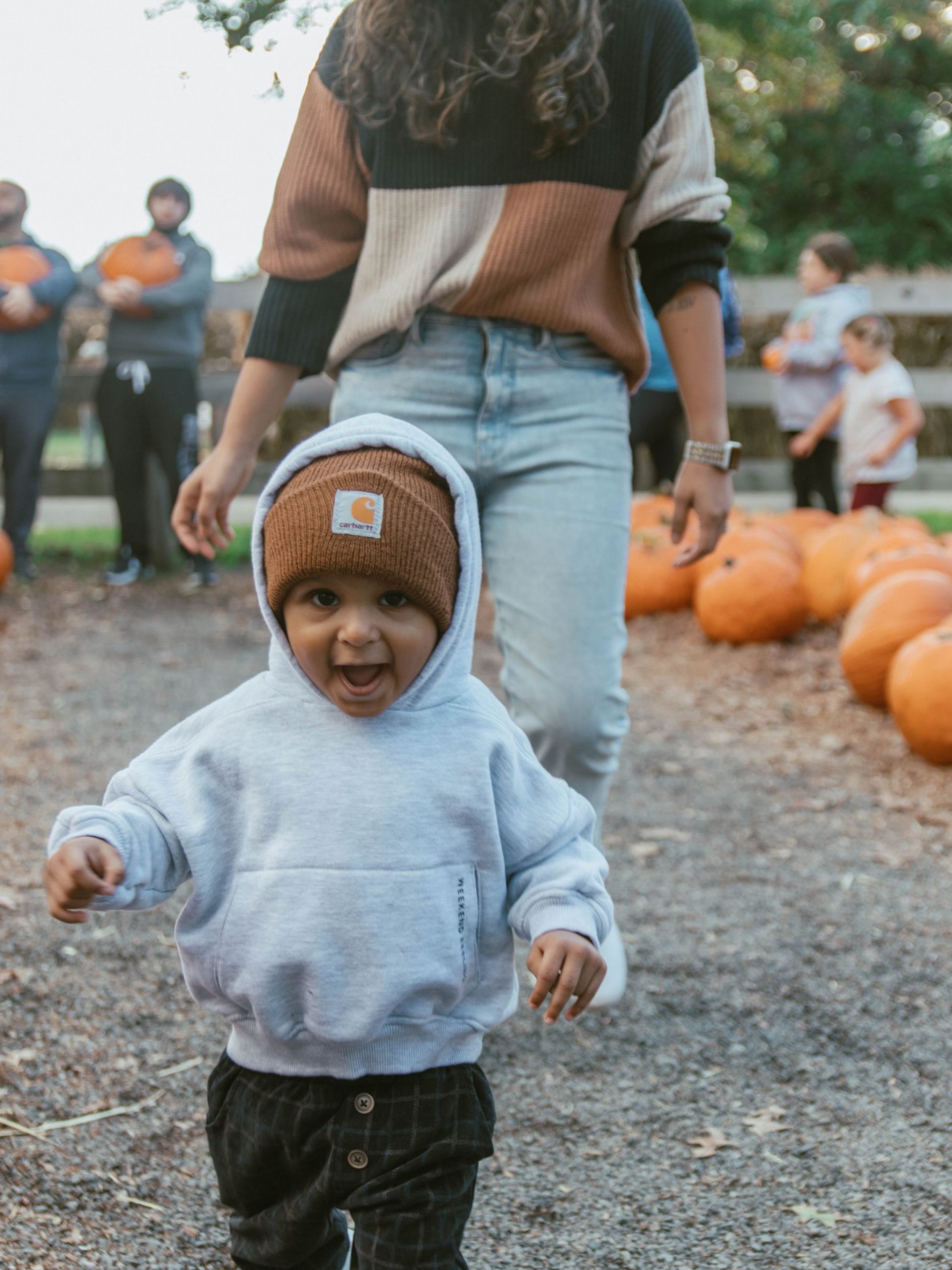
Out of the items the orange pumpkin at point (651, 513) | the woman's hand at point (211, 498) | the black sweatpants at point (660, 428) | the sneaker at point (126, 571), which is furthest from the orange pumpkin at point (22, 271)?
the woman's hand at point (211, 498)

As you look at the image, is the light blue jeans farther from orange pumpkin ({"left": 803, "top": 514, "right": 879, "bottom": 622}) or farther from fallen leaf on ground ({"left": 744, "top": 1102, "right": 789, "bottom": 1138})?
orange pumpkin ({"left": 803, "top": 514, "right": 879, "bottom": 622})

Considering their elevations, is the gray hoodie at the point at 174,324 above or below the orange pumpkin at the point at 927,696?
above

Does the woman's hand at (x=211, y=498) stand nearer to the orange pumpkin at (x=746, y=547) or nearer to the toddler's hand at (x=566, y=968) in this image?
the toddler's hand at (x=566, y=968)

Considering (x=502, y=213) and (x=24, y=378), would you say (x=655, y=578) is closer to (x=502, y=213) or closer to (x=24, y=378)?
(x=24, y=378)

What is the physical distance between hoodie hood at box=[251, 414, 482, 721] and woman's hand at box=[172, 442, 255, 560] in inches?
24.8

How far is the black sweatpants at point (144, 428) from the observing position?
7.84 metres

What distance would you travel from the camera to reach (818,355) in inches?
321

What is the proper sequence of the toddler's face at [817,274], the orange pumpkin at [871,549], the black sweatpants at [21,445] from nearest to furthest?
the orange pumpkin at [871,549] → the black sweatpants at [21,445] → the toddler's face at [817,274]

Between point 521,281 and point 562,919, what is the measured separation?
1.16 metres

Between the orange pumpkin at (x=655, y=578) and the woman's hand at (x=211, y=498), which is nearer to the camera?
the woman's hand at (x=211, y=498)

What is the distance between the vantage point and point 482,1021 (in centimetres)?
167

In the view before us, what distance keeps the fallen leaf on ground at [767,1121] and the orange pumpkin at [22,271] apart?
658 cm

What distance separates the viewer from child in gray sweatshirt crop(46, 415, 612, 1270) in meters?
1.58

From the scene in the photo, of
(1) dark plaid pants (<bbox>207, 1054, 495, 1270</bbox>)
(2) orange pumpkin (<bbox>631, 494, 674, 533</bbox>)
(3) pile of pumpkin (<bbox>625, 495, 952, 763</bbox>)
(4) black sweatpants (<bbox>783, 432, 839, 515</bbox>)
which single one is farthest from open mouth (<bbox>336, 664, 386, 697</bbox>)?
(4) black sweatpants (<bbox>783, 432, 839, 515</bbox>)
